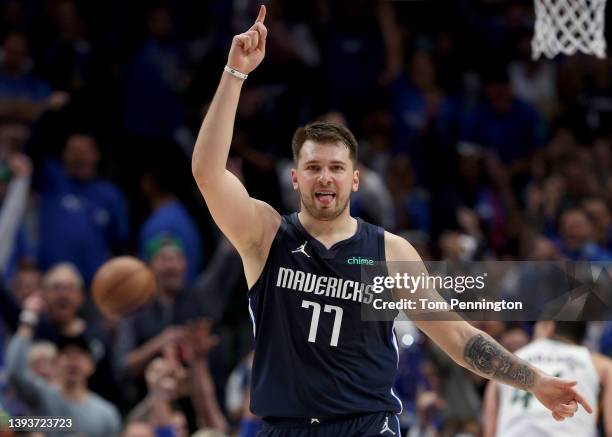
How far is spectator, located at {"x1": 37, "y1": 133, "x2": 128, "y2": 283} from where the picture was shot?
1084 cm

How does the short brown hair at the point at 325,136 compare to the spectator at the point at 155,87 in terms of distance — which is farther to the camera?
the spectator at the point at 155,87

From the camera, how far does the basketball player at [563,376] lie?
7.68 m

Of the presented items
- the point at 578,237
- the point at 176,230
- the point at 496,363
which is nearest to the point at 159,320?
the point at 176,230

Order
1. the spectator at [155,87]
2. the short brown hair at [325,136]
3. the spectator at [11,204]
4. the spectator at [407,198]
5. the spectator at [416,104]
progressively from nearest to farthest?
the short brown hair at [325,136] → the spectator at [11,204] → the spectator at [155,87] → the spectator at [407,198] → the spectator at [416,104]

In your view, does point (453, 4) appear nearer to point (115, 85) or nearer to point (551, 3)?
point (115, 85)

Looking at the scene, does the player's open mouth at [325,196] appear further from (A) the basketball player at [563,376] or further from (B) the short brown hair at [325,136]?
(A) the basketball player at [563,376]

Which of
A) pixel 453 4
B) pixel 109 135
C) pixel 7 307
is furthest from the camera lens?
pixel 453 4

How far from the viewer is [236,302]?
35.9ft

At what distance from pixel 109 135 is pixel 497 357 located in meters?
7.17

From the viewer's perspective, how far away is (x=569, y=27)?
24.4 ft

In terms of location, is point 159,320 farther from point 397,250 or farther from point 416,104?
point 416,104

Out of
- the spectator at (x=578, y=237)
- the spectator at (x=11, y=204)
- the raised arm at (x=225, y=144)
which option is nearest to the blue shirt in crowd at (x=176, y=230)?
the spectator at (x=11, y=204)

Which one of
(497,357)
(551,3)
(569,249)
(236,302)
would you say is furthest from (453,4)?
(497,357)

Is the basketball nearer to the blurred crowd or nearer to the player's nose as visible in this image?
the blurred crowd
